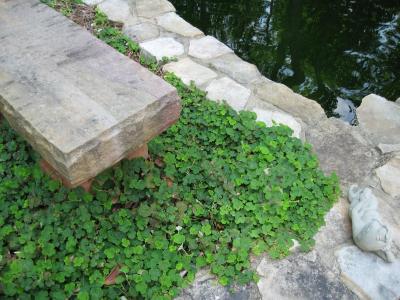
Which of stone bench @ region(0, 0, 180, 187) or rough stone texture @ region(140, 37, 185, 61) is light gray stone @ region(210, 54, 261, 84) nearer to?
rough stone texture @ region(140, 37, 185, 61)

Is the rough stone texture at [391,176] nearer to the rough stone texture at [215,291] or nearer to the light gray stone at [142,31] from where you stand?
the rough stone texture at [215,291]

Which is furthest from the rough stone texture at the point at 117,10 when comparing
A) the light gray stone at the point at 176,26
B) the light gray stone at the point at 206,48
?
the light gray stone at the point at 206,48

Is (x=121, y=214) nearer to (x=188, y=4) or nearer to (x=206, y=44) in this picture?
(x=206, y=44)

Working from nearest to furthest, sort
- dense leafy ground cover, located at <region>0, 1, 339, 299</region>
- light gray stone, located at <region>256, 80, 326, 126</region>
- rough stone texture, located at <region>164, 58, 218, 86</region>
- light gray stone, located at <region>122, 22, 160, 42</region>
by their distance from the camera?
dense leafy ground cover, located at <region>0, 1, 339, 299</region>
light gray stone, located at <region>256, 80, 326, 126</region>
rough stone texture, located at <region>164, 58, 218, 86</region>
light gray stone, located at <region>122, 22, 160, 42</region>

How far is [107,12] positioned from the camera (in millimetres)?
5176

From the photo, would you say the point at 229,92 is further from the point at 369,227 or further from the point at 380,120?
the point at 369,227

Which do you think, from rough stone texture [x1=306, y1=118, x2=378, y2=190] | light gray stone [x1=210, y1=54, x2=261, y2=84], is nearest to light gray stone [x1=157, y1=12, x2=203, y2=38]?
light gray stone [x1=210, y1=54, x2=261, y2=84]

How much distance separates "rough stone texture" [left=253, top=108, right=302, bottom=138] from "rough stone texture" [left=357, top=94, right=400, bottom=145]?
2.17 feet

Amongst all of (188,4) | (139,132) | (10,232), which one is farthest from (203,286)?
(188,4)

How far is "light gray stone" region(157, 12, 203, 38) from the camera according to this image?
16.4 ft

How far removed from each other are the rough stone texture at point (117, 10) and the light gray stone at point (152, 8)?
146mm

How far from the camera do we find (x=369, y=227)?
9.47 feet

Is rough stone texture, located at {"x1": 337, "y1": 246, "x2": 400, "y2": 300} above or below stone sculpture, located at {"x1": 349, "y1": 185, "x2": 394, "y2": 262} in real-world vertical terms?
below

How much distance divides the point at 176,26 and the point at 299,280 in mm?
3432
